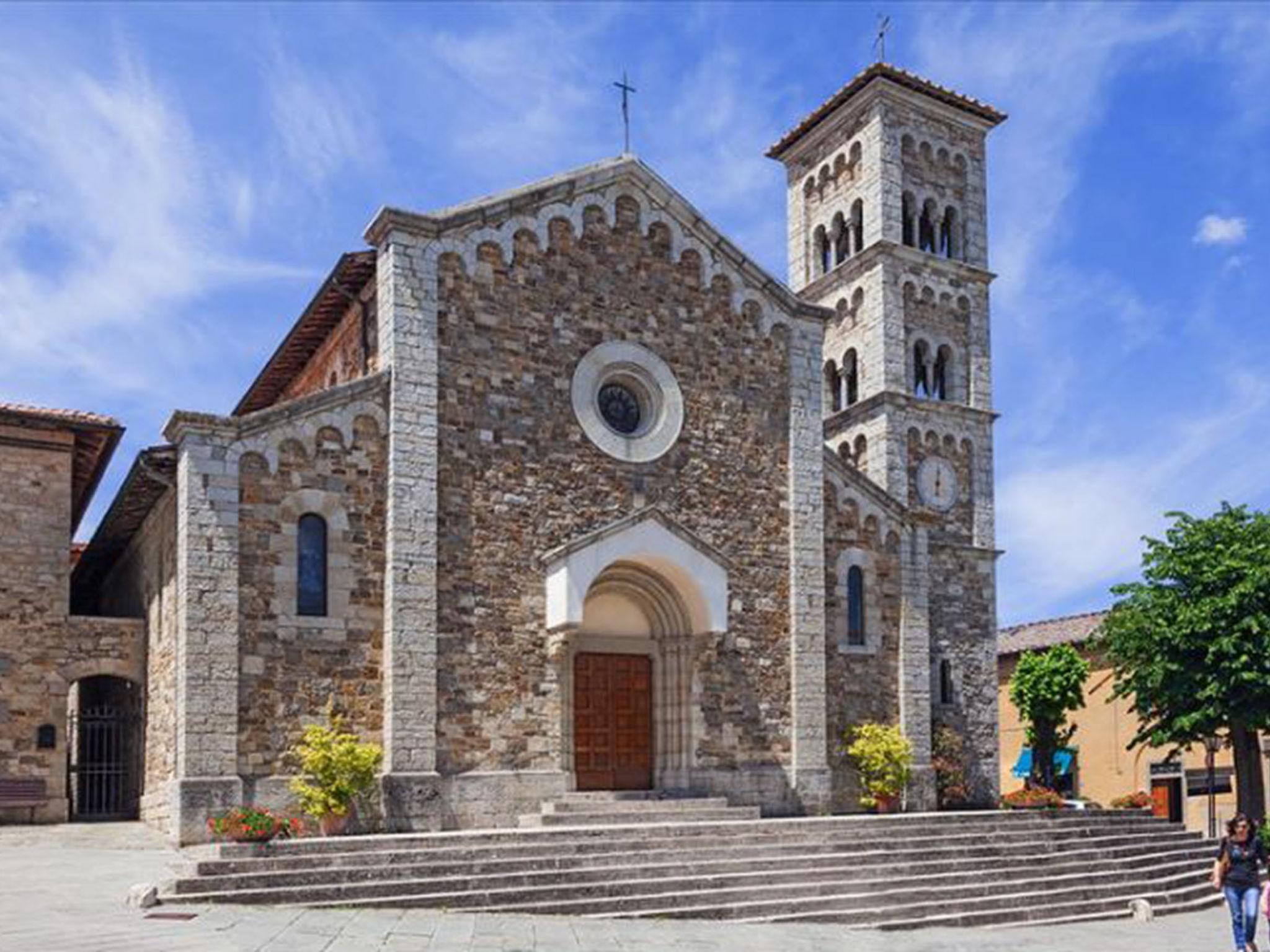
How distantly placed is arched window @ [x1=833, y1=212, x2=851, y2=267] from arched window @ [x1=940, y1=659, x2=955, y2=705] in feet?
34.9

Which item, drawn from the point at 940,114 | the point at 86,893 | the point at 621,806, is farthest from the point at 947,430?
the point at 86,893

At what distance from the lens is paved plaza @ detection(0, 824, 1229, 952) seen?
1358cm

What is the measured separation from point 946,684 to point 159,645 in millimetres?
16703

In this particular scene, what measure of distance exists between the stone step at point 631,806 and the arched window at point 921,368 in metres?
13.2

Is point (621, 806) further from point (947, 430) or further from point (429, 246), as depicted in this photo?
point (947, 430)

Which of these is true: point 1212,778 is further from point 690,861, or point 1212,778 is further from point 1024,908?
point 690,861

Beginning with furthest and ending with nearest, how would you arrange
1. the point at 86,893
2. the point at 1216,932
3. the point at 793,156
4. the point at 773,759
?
the point at 793,156
the point at 773,759
the point at 1216,932
the point at 86,893

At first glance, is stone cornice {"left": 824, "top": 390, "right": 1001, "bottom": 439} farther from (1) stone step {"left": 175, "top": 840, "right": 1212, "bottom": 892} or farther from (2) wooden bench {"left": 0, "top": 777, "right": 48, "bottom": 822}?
(2) wooden bench {"left": 0, "top": 777, "right": 48, "bottom": 822}

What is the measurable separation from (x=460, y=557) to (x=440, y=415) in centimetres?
244

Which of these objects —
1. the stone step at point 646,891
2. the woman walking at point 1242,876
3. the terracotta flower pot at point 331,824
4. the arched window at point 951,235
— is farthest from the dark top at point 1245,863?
the arched window at point 951,235

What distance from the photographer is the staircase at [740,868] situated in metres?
17.0

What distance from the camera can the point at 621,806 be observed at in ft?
74.3

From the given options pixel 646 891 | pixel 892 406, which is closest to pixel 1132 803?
pixel 892 406

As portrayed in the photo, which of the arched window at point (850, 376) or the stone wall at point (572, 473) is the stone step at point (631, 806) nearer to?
the stone wall at point (572, 473)
